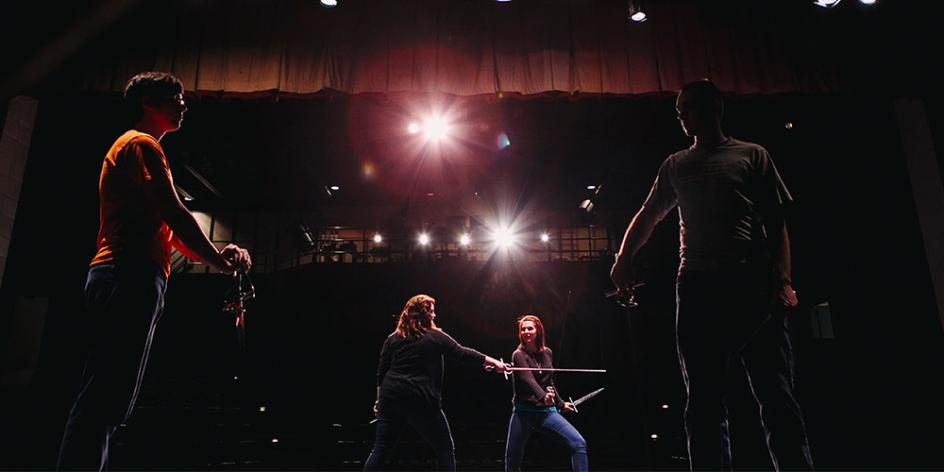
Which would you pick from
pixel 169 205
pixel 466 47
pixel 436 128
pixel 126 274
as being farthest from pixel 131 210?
pixel 436 128

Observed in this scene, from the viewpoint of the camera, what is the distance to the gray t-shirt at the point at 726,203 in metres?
1.72

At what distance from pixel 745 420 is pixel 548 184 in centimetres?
931

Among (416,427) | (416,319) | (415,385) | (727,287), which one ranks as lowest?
(416,427)

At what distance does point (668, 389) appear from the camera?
10.5 m

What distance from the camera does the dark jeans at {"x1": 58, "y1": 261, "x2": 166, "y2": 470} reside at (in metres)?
1.50

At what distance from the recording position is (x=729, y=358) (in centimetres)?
166

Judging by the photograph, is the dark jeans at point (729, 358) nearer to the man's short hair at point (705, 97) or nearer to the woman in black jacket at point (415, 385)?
the man's short hair at point (705, 97)

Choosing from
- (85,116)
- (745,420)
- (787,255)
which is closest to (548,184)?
(745,420)

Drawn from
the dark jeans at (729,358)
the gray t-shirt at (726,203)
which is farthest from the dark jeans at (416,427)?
the gray t-shirt at (726,203)

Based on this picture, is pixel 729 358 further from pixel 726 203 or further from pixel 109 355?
pixel 109 355

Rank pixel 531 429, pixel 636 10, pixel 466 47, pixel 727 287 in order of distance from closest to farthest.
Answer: pixel 727 287 → pixel 531 429 → pixel 636 10 → pixel 466 47

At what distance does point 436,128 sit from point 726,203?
306 inches

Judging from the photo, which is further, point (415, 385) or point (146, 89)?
point (415, 385)

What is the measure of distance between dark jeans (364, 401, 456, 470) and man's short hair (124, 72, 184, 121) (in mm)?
2586
